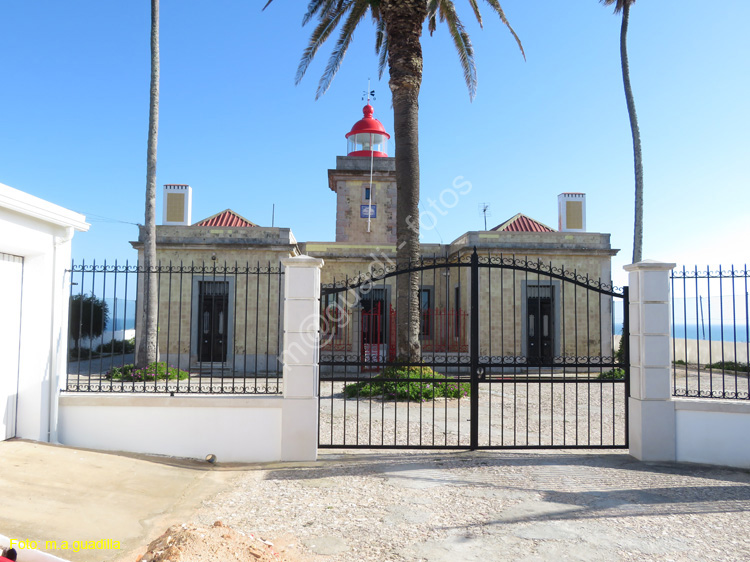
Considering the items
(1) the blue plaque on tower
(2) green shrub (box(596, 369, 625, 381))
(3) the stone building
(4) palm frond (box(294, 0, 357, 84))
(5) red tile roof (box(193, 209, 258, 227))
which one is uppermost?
(4) palm frond (box(294, 0, 357, 84))

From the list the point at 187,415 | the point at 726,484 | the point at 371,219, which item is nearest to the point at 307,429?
the point at 187,415

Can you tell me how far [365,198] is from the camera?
71.3ft

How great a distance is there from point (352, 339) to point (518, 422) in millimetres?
8565

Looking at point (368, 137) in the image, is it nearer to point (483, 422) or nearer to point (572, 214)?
point (572, 214)

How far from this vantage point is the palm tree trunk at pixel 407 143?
35.4ft

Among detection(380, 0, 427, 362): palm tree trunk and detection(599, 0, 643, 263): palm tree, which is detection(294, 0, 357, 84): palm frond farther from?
detection(599, 0, 643, 263): palm tree

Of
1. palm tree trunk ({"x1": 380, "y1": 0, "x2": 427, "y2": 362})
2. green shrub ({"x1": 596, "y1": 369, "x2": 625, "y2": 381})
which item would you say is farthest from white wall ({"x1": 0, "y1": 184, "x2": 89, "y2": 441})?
green shrub ({"x1": 596, "y1": 369, "x2": 625, "y2": 381})

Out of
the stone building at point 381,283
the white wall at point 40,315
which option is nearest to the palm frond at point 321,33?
the stone building at point 381,283

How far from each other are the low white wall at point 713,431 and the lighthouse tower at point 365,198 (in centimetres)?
1586

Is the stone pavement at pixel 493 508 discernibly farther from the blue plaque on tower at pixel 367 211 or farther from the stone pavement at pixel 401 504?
the blue plaque on tower at pixel 367 211

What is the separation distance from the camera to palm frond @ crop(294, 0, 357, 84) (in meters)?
12.5

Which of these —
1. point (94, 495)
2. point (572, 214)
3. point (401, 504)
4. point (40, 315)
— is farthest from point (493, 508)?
point (572, 214)

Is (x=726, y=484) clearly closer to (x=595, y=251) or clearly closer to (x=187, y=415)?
(x=187, y=415)

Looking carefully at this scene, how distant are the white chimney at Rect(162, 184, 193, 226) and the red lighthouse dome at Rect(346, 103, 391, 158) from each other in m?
7.87
